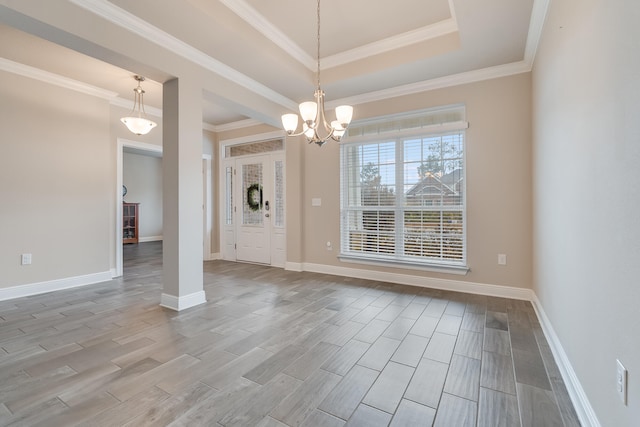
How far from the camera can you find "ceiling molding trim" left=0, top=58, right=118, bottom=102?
352 cm

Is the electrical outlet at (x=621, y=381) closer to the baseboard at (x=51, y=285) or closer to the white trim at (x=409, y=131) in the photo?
the white trim at (x=409, y=131)

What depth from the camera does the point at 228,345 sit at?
2355 mm

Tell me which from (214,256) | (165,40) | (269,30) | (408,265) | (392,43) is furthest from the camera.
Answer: (214,256)

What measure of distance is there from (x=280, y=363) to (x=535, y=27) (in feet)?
12.0

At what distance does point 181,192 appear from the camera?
3.15 metres

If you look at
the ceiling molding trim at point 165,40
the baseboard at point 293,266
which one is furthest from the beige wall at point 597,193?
the baseboard at point 293,266

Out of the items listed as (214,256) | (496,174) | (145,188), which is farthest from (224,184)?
(145,188)

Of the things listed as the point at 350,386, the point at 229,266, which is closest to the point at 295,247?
the point at 229,266

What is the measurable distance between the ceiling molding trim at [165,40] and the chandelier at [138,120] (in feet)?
4.01

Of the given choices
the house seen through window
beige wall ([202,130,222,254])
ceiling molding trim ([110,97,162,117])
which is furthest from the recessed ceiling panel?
beige wall ([202,130,222,254])

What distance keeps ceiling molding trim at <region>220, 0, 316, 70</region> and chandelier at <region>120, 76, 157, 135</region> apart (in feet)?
6.08

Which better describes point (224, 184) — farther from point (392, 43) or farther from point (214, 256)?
point (392, 43)

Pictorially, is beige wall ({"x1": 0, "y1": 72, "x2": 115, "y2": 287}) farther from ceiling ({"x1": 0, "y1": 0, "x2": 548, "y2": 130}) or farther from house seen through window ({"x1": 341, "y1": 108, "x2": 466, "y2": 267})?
house seen through window ({"x1": 341, "y1": 108, "x2": 466, "y2": 267})

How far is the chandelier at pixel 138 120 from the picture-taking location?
4059mm
